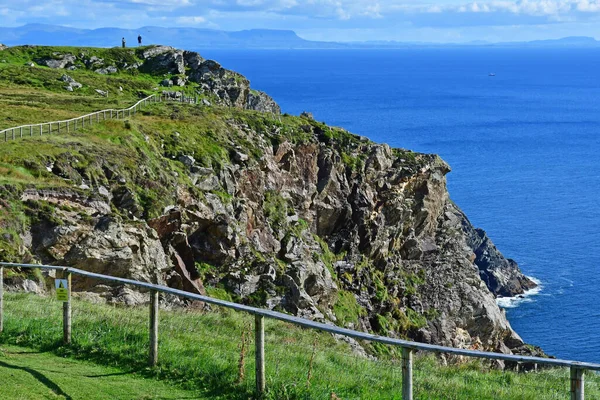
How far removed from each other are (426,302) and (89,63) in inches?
2004

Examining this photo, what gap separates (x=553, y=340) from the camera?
7988 cm

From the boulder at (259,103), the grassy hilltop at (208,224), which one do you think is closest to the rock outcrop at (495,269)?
the grassy hilltop at (208,224)

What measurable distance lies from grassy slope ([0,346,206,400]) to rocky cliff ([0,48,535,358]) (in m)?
16.2

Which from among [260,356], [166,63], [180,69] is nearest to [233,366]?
[260,356]

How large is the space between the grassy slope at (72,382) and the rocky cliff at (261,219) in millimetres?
16180

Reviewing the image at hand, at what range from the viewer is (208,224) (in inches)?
1892

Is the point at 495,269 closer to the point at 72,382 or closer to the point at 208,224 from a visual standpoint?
the point at 208,224

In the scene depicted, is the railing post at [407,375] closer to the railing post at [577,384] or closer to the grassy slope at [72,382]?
the railing post at [577,384]

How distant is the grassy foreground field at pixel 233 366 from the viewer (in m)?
13.8

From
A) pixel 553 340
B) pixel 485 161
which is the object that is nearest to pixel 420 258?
pixel 553 340

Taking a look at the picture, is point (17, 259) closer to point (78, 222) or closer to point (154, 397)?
point (78, 222)

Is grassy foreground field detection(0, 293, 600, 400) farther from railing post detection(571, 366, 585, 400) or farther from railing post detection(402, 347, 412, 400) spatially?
railing post detection(571, 366, 585, 400)

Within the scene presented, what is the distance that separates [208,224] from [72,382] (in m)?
34.1

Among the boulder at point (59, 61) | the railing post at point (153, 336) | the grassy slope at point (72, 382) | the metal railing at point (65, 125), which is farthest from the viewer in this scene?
the boulder at point (59, 61)
